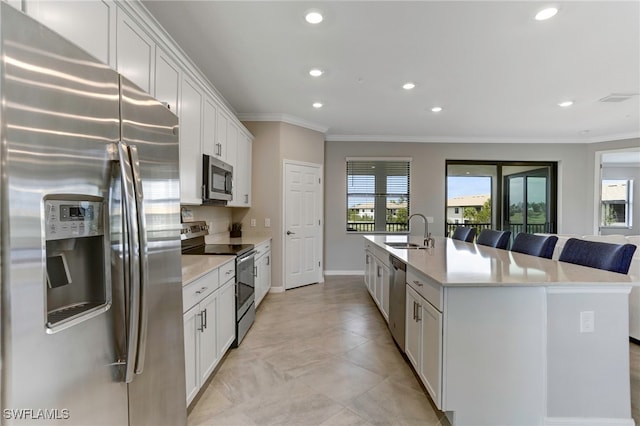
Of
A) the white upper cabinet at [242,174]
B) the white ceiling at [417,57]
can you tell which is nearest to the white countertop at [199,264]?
the white upper cabinet at [242,174]

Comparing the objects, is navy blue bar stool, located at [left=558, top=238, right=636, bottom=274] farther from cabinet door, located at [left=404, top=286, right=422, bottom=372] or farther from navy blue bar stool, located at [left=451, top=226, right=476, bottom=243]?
navy blue bar stool, located at [left=451, top=226, right=476, bottom=243]

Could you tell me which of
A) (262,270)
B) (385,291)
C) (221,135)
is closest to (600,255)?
(385,291)

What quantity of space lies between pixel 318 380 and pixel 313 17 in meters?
2.73

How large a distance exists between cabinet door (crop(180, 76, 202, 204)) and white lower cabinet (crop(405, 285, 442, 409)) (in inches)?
76.3

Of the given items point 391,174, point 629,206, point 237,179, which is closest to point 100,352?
point 237,179

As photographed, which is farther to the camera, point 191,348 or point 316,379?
point 316,379

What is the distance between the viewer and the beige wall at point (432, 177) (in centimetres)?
582

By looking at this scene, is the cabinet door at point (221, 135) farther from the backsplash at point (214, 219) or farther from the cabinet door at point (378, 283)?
the cabinet door at point (378, 283)

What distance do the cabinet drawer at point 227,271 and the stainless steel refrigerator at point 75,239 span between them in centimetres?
104

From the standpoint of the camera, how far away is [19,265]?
672 mm

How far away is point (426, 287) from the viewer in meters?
1.88

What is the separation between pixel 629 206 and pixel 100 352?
32.1 feet

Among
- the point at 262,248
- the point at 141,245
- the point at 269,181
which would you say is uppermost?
the point at 269,181

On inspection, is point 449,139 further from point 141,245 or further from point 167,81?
point 141,245
